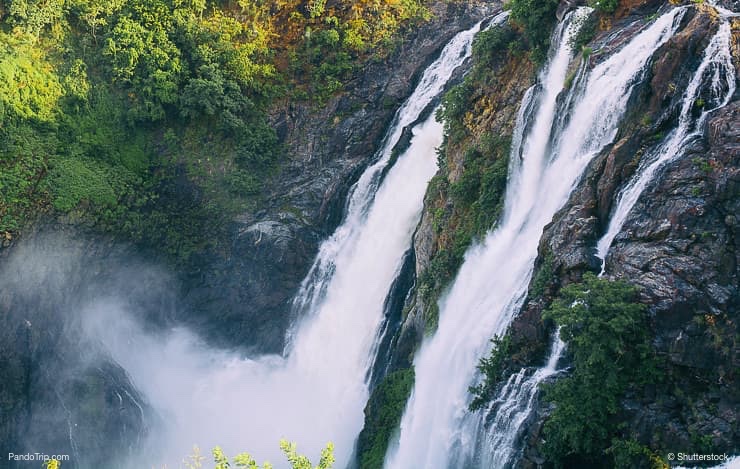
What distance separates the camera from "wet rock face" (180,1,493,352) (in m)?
29.1

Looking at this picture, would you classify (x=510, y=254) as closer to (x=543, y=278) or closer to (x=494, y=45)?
(x=543, y=278)

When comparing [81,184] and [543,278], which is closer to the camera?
[543,278]

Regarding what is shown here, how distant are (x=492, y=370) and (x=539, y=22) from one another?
36.5ft

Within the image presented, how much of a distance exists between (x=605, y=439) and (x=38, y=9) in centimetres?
2700

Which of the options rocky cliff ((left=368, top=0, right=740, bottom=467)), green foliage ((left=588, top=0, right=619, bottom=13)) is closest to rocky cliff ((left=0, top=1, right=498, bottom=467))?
green foliage ((left=588, top=0, right=619, bottom=13))

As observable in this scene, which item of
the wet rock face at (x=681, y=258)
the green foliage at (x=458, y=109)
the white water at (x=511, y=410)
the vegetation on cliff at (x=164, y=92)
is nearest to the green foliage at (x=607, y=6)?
the wet rock face at (x=681, y=258)

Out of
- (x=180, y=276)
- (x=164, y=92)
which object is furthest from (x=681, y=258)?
(x=164, y=92)

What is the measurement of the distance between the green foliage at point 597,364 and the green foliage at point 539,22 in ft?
32.3

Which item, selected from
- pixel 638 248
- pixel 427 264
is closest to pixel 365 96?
pixel 427 264

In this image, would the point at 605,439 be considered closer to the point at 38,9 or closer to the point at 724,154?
the point at 724,154

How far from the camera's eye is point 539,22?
20.9 m

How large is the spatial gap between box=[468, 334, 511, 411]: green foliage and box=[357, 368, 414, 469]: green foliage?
15.9ft

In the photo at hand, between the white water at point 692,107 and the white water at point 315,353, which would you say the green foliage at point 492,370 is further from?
the white water at point 315,353

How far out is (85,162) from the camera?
28.1 meters
